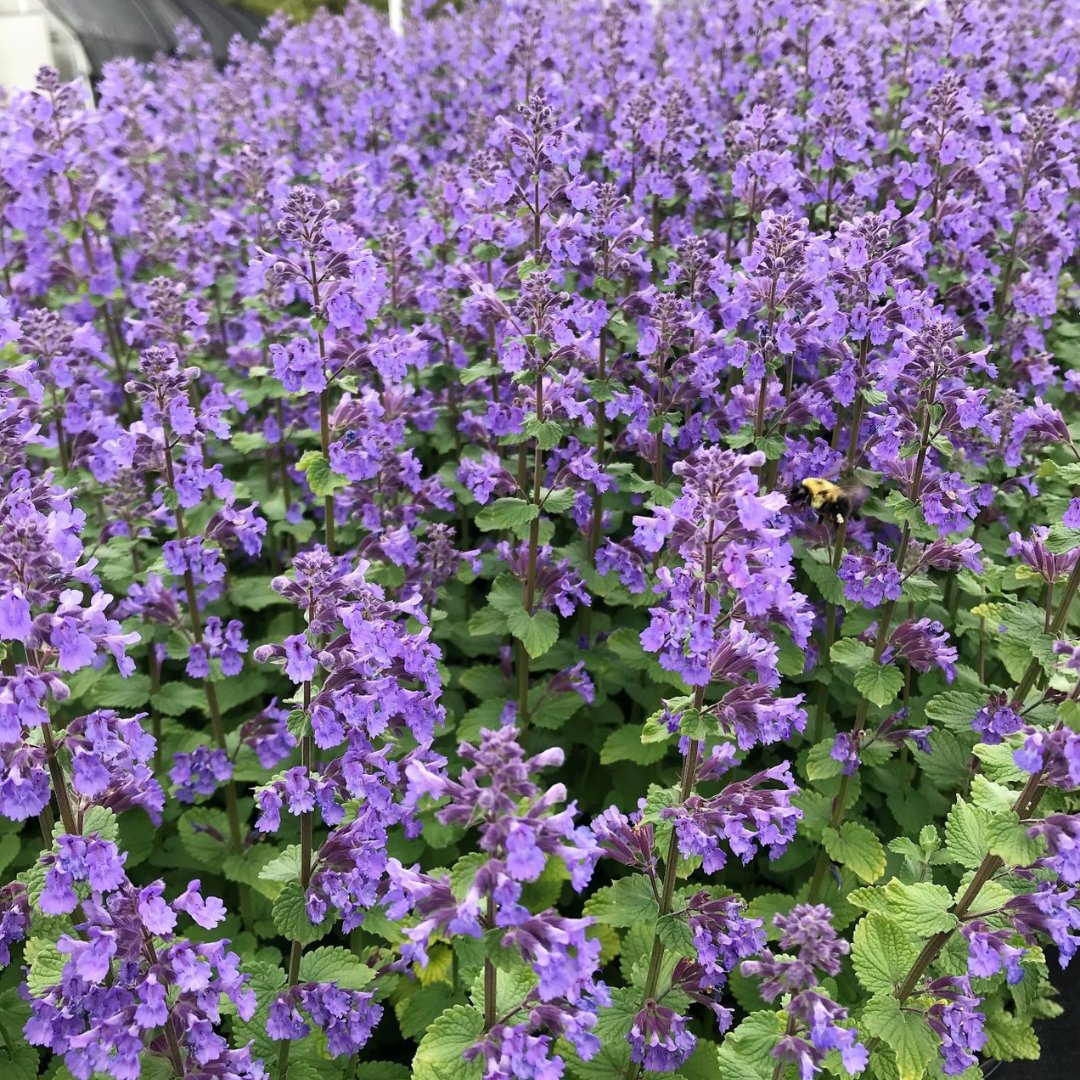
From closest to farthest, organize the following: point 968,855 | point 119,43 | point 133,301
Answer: point 968,855 < point 133,301 < point 119,43

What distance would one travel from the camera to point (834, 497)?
436cm

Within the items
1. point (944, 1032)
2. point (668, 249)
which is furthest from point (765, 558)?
point (668, 249)

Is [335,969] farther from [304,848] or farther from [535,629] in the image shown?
[535,629]

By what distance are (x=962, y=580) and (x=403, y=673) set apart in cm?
281

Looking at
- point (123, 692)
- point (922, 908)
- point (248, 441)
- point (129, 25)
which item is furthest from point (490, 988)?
point (129, 25)

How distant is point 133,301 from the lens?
6738mm

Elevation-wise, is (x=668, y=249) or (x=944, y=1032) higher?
(x=668, y=249)

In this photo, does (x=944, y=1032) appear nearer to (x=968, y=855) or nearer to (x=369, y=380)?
(x=968, y=855)

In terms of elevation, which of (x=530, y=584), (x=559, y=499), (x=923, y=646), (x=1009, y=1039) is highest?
(x=559, y=499)

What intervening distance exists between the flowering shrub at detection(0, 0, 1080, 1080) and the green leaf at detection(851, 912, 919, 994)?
17 millimetres

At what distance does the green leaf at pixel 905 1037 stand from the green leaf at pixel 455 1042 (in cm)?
140

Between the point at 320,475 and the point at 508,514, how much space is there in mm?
909

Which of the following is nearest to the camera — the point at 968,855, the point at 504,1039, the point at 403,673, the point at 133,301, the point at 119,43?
the point at 504,1039

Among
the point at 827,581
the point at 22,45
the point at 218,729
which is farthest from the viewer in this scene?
the point at 22,45
